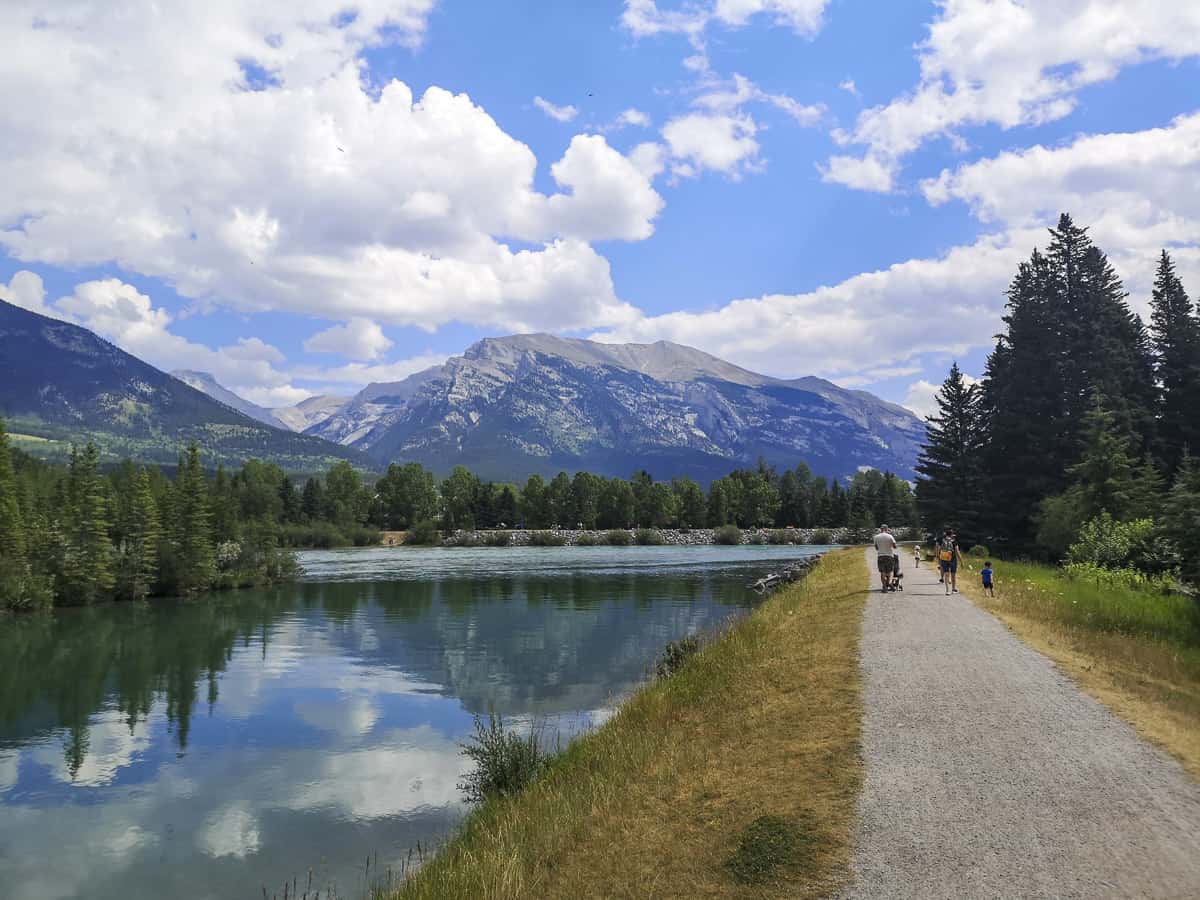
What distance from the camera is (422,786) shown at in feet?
60.7

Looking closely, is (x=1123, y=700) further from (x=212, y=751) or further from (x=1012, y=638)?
(x=212, y=751)

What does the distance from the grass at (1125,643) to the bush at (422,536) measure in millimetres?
144035

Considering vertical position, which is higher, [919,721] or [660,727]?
[919,721]

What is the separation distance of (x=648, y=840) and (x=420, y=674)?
969 inches

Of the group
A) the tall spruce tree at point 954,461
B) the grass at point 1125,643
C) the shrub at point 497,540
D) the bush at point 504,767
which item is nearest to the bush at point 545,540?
the shrub at point 497,540

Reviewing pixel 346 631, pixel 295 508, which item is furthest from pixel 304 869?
pixel 295 508

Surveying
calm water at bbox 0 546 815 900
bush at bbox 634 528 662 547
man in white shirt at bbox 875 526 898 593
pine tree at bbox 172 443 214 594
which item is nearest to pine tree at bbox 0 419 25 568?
calm water at bbox 0 546 815 900

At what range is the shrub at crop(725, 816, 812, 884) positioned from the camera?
8.39 meters

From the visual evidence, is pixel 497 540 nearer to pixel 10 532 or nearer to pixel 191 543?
pixel 191 543

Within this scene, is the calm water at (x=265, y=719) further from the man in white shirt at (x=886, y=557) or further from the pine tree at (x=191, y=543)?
the man in white shirt at (x=886, y=557)

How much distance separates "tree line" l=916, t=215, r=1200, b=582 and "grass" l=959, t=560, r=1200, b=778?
89.7 ft

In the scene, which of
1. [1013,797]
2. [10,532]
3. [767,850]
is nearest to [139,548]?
[10,532]

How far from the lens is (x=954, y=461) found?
78375 mm

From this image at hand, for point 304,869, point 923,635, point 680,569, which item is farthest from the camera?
point 680,569
